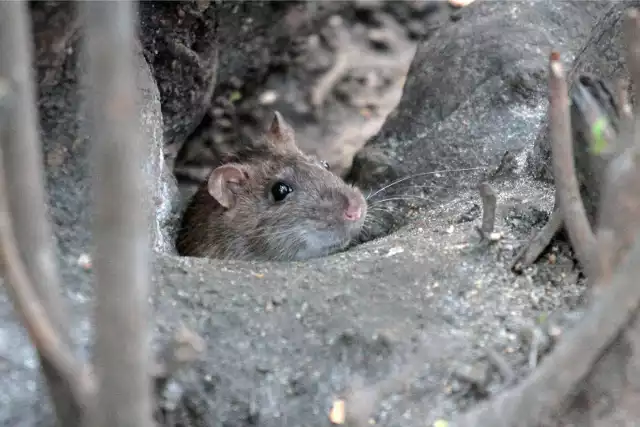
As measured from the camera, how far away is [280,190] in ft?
13.4

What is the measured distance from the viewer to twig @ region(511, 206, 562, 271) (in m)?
2.50

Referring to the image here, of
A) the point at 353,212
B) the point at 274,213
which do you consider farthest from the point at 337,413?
the point at 274,213

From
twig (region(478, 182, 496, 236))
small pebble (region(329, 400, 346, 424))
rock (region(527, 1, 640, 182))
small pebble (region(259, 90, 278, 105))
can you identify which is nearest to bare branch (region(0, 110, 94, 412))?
small pebble (region(329, 400, 346, 424))

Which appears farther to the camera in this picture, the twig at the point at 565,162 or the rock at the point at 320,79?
the rock at the point at 320,79

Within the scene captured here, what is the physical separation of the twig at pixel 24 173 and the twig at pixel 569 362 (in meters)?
0.94

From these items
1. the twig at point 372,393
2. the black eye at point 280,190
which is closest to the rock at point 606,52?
the twig at point 372,393

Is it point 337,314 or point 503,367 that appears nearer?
point 503,367

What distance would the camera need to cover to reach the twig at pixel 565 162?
1937 mm

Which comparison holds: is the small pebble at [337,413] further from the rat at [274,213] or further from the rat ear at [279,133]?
the rat ear at [279,133]

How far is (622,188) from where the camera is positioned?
1.66m

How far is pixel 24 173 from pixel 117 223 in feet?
0.94

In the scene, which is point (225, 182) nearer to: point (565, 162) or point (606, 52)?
point (606, 52)

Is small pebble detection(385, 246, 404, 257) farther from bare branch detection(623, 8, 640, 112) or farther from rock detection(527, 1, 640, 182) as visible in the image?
bare branch detection(623, 8, 640, 112)

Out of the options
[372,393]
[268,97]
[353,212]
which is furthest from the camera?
[268,97]
